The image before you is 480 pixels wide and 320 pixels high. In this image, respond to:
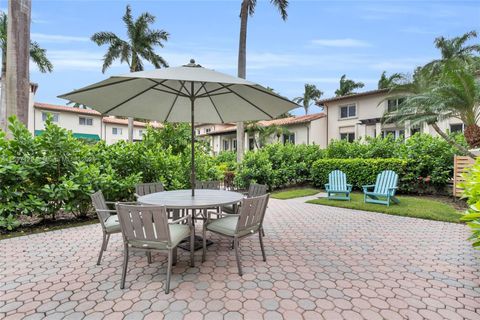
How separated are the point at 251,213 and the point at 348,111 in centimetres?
1954

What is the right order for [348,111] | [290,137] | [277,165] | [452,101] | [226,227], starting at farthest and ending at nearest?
[290,137]
[348,111]
[277,165]
[452,101]
[226,227]

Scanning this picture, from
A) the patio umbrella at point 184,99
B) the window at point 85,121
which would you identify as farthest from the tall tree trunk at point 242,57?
the window at point 85,121

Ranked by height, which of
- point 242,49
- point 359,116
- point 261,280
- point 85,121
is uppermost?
point 242,49

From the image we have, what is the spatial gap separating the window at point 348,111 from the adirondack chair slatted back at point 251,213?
18.8 metres

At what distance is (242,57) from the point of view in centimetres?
1307

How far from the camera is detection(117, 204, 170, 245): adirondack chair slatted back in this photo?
9.37 ft

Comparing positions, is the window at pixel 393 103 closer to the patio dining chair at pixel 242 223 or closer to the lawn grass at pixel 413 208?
the lawn grass at pixel 413 208

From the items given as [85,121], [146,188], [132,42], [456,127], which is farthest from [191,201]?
[85,121]

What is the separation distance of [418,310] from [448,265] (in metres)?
1.53

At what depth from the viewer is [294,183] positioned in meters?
12.9

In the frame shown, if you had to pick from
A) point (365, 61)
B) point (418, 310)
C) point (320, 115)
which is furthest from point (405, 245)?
point (320, 115)

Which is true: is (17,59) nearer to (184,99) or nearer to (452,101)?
(184,99)

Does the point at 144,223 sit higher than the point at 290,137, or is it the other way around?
the point at 290,137

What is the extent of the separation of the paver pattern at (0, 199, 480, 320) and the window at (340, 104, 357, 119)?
16.7 metres
